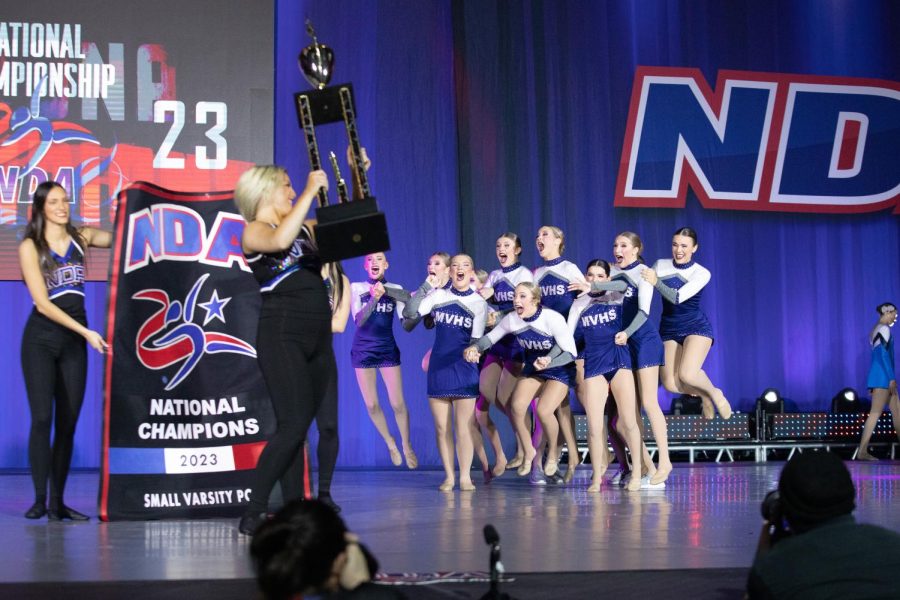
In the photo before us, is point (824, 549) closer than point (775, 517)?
Yes

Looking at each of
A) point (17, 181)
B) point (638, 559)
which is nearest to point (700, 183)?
point (17, 181)

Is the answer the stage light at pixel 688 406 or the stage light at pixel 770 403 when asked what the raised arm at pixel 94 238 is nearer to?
the stage light at pixel 688 406

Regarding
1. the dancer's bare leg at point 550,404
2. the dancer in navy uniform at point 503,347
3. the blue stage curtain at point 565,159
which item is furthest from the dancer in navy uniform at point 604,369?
the blue stage curtain at point 565,159

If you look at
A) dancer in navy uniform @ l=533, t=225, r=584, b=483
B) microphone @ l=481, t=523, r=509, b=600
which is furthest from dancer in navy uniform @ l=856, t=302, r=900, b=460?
microphone @ l=481, t=523, r=509, b=600

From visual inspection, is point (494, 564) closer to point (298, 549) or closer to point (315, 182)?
point (298, 549)

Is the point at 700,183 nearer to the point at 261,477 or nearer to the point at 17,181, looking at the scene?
the point at 17,181

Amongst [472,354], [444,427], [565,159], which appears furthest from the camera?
[565,159]

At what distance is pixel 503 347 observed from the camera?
8.21 m

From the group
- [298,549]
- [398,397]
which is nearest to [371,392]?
[398,397]

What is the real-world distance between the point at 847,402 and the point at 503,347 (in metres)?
5.02

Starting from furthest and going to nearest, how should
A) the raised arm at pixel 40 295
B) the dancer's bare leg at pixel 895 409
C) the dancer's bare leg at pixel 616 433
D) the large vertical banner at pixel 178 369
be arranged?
the dancer's bare leg at pixel 895 409 → the dancer's bare leg at pixel 616 433 → the large vertical banner at pixel 178 369 → the raised arm at pixel 40 295

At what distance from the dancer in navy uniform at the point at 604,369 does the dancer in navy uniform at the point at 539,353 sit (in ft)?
0.86

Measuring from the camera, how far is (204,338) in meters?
5.34

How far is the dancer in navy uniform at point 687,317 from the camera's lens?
25.4 ft
